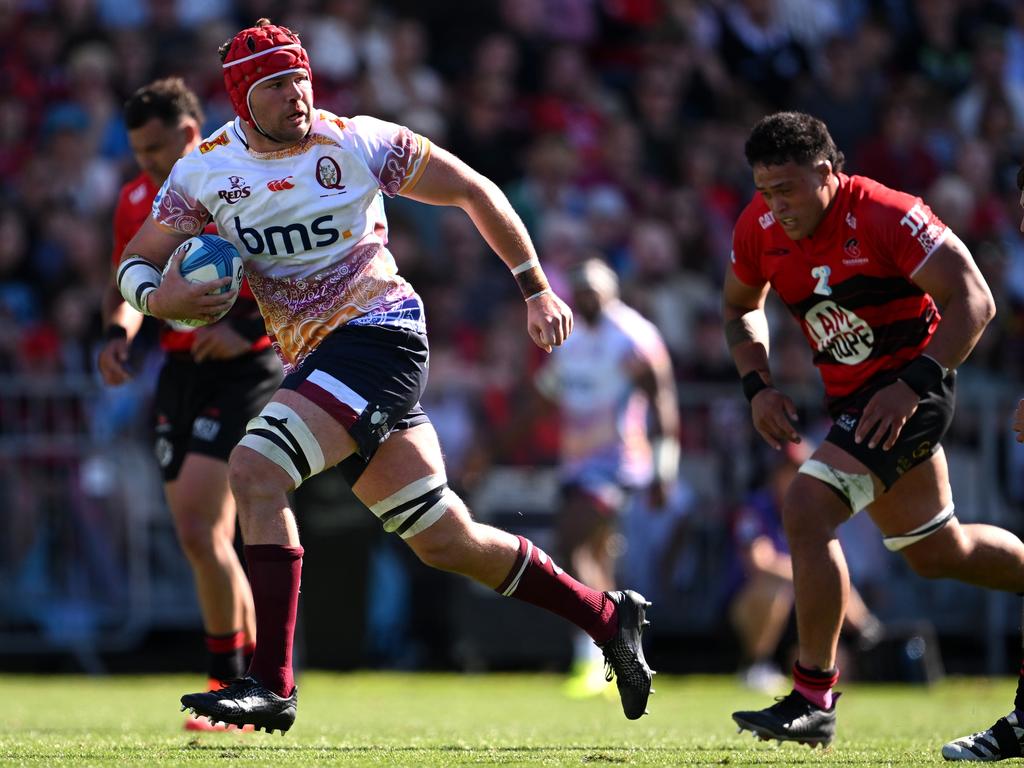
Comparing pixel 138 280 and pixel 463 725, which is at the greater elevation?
pixel 138 280

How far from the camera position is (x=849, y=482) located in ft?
19.9

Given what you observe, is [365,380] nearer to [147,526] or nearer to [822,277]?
[822,277]

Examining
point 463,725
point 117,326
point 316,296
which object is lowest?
point 463,725

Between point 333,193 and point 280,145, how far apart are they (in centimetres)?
26

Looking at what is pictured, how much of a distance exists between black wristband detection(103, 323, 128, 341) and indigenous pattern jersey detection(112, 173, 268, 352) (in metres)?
0.23

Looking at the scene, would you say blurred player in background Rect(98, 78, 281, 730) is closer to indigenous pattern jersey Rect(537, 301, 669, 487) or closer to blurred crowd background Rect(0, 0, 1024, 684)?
blurred crowd background Rect(0, 0, 1024, 684)

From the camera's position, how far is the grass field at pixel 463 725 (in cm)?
559

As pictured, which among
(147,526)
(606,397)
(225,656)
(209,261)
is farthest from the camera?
(147,526)

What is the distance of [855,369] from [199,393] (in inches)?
119

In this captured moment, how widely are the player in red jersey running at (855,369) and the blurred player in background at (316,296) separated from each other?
1055 millimetres

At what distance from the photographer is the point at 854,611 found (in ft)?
36.9

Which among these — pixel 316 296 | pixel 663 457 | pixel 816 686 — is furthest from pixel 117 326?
pixel 663 457

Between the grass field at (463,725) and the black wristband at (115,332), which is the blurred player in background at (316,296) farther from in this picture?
the black wristband at (115,332)

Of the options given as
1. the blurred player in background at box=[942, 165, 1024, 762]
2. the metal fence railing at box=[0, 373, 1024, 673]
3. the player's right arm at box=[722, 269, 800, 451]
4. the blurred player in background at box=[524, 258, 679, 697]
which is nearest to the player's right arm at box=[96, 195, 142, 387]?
the player's right arm at box=[722, 269, 800, 451]
